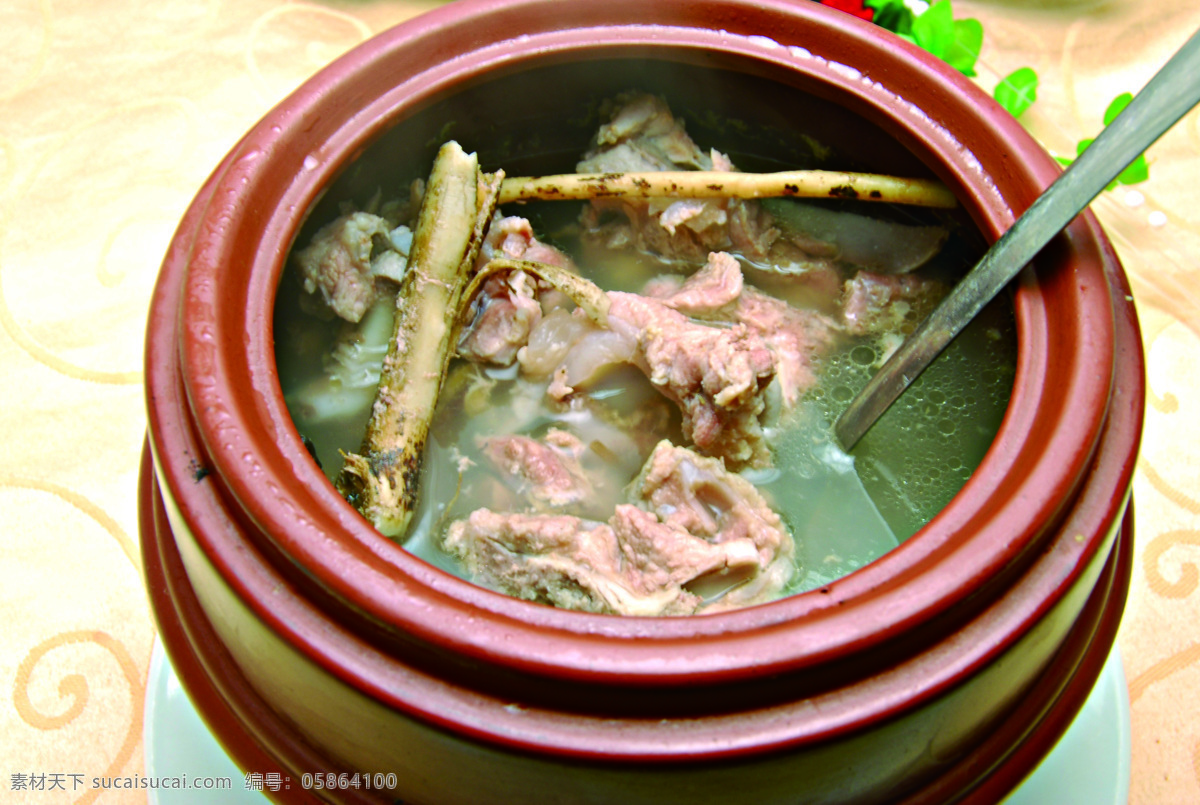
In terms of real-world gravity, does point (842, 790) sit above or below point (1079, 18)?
below

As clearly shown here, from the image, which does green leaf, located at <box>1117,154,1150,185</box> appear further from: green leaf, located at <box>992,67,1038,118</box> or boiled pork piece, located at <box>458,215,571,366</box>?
boiled pork piece, located at <box>458,215,571,366</box>

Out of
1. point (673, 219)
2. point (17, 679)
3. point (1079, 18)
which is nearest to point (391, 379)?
point (673, 219)

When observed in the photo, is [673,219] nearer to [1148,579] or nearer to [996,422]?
[996,422]

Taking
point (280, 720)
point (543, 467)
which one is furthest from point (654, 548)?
point (280, 720)

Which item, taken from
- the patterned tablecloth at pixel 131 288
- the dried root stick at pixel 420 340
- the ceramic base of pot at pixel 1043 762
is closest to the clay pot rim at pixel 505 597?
the dried root stick at pixel 420 340

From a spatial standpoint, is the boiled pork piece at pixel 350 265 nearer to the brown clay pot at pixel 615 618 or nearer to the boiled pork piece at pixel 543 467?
the brown clay pot at pixel 615 618

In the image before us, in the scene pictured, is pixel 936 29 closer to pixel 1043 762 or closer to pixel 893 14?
pixel 893 14

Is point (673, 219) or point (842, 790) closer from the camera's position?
point (842, 790)

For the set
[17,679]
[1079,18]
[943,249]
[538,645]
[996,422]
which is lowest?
[17,679]
